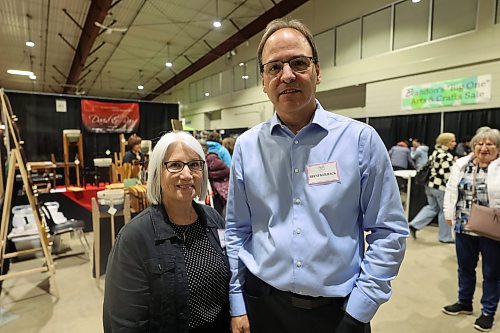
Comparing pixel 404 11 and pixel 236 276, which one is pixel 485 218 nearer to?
pixel 236 276

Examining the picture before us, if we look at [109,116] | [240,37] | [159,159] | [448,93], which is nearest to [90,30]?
[109,116]

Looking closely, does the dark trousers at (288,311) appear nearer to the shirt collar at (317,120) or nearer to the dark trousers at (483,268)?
the shirt collar at (317,120)

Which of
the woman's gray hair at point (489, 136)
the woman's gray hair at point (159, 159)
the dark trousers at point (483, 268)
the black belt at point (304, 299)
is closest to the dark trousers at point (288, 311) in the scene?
the black belt at point (304, 299)

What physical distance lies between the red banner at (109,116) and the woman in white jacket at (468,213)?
5493mm

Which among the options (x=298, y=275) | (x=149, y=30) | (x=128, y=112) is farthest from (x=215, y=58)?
(x=298, y=275)

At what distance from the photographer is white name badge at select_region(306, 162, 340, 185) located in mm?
931

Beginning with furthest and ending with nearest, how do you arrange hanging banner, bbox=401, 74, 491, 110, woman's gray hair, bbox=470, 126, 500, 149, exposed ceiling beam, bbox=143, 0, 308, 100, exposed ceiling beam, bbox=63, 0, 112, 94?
exposed ceiling beam, bbox=143, 0, 308, 100 < exposed ceiling beam, bbox=63, 0, 112, 94 < hanging banner, bbox=401, 74, 491, 110 < woman's gray hair, bbox=470, 126, 500, 149

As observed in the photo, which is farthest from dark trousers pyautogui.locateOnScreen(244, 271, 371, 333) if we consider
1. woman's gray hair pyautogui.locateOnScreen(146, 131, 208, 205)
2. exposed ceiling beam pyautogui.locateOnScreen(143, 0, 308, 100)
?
exposed ceiling beam pyautogui.locateOnScreen(143, 0, 308, 100)

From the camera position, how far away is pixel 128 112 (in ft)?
19.3

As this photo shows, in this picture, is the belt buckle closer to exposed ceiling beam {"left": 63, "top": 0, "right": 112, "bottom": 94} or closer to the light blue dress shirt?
the light blue dress shirt

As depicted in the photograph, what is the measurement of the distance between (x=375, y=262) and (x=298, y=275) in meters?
0.24

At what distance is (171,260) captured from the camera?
1095 mm

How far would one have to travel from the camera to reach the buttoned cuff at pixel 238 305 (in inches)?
42.3

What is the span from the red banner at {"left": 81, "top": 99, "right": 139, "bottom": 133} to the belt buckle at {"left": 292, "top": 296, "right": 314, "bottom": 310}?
557cm
